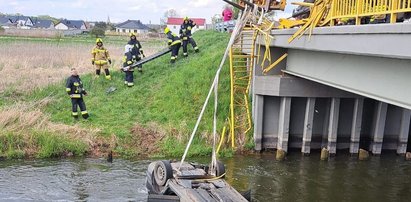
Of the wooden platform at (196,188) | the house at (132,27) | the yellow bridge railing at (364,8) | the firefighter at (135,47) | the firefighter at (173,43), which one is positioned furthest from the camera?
the house at (132,27)

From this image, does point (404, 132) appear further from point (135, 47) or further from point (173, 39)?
point (135, 47)

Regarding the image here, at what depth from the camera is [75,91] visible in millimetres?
15570

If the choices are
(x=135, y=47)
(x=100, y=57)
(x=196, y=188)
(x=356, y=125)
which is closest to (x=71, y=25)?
(x=135, y=47)

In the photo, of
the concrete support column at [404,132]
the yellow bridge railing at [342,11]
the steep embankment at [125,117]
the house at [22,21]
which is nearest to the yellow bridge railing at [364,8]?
the yellow bridge railing at [342,11]

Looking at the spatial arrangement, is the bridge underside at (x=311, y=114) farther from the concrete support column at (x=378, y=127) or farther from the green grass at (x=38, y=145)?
the green grass at (x=38, y=145)

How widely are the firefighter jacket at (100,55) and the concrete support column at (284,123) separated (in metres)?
8.55

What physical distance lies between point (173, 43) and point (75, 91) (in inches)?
260

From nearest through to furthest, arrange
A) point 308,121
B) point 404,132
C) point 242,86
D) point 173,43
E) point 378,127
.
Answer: point 308,121 → point 378,127 → point 404,132 → point 242,86 → point 173,43

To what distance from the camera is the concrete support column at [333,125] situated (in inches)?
579

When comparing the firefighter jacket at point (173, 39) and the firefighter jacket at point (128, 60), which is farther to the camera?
the firefighter jacket at point (173, 39)

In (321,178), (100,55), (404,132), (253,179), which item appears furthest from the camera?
(100,55)

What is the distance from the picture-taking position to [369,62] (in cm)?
833

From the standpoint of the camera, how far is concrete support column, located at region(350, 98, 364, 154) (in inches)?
582

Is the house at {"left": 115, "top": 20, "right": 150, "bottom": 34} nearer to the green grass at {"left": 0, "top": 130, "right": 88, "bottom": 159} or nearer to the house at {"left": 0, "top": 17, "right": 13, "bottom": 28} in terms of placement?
the house at {"left": 0, "top": 17, "right": 13, "bottom": 28}
